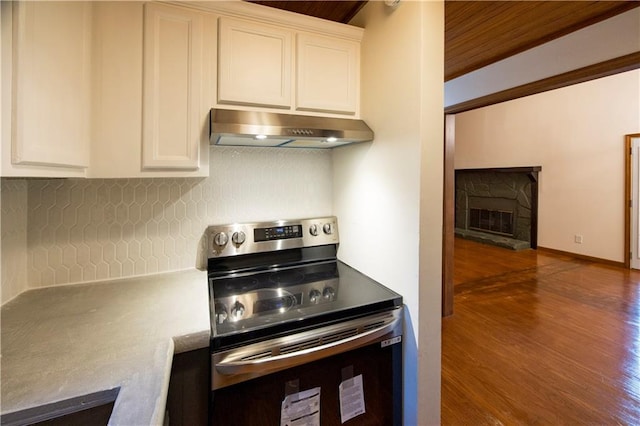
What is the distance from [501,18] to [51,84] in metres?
2.23

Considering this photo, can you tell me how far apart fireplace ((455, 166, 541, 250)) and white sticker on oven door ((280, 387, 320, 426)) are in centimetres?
553

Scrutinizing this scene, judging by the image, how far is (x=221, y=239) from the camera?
161 cm

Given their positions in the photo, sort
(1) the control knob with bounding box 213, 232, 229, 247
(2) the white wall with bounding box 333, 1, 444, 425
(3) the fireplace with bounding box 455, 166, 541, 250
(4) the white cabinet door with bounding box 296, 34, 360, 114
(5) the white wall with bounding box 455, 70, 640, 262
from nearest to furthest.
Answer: (2) the white wall with bounding box 333, 1, 444, 425 → (4) the white cabinet door with bounding box 296, 34, 360, 114 → (1) the control knob with bounding box 213, 232, 229, 247 → (5) the white wall with bounding box 455, 70, 640, 262 → (3) the fireplace with bounding box 455, 166, 541, 250

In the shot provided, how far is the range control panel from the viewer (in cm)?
162

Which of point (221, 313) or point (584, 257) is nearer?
point (221, 313)

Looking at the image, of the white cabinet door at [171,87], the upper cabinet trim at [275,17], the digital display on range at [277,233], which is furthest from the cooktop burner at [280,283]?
the upper cabinet trim at [275,17]

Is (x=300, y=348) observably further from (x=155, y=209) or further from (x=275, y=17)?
(x=275, y=17)

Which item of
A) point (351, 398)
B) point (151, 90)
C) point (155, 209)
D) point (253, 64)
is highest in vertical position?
point (253, 64)

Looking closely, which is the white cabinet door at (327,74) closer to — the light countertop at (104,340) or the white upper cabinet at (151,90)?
the white upper cabinet at (151,90)

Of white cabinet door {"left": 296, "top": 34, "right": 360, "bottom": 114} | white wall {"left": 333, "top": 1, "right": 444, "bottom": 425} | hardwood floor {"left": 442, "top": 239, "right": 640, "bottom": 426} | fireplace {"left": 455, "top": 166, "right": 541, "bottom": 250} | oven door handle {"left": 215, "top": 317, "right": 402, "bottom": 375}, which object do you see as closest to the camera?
oven door handle {"left": 215, "top": 317, "right": 402, "bottom": 375}

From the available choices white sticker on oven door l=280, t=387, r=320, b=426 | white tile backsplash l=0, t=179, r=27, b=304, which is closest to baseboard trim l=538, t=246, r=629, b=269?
white sticker on oven door l=280, t=387, r=320, b=426

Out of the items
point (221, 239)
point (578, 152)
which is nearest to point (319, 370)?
point (221, 239)

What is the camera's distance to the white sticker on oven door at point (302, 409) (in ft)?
3.56

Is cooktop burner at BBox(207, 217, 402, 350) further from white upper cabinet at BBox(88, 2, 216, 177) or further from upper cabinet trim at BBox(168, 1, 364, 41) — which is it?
upper cabinet trim at BBox(168, 1, 364, 41)
